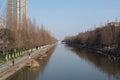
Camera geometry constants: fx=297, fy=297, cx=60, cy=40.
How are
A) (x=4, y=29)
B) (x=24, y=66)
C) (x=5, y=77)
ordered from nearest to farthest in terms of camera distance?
1. (x=5, y=77)
2. (x=24, y=66)
3. (x=4, y=29)

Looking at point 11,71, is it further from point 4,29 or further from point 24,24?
point 24,24

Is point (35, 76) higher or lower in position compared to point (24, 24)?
lower

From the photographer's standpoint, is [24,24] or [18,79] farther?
[24,24]

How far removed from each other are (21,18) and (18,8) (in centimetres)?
242

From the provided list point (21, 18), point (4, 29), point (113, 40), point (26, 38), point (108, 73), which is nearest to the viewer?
point (108, 73)

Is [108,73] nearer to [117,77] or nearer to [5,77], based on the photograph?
[117,77]

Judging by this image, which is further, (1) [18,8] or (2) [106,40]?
(2) [106,40]

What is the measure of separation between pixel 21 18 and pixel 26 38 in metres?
10.1

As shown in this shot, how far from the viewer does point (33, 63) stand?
3841 cm

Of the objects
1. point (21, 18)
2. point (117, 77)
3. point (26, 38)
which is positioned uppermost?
point (21, 18)

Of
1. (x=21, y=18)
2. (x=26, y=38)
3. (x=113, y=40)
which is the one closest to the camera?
(x=26, y=38)

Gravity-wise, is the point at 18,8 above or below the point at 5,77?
above

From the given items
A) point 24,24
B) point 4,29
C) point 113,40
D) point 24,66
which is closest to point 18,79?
point 24,66

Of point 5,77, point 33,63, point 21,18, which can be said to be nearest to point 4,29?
point 33,63
